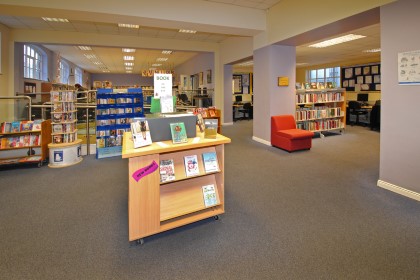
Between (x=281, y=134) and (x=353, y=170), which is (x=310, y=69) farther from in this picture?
(x=353, y=170)

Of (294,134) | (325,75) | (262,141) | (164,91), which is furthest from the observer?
(325,75)

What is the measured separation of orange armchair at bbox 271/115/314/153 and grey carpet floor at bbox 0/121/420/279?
1.63 meters

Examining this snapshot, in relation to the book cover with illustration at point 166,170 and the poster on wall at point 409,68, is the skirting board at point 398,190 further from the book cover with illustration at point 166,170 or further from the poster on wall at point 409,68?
the book cover with illustration at point 166,170

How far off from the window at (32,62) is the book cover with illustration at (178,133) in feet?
28.4

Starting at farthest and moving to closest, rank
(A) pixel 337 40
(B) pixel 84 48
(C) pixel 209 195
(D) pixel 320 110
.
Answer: (B) pixel 84 48 < (A) pixel 337 40 < (D) pixel 320 110 < (C) pixel 209 195

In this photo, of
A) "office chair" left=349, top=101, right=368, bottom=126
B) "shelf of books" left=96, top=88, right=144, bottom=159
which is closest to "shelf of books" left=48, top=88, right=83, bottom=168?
"shelf of books" left=96, top=88, right=144, bottom=159

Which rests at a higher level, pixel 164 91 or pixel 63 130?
pixel 164 91

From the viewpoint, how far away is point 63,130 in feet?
16.4

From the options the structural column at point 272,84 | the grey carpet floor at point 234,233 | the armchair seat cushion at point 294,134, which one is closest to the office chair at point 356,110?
the structural column at point 272,84

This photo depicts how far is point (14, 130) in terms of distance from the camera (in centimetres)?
473

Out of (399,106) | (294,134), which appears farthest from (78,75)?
(399,106)

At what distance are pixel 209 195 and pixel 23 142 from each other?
428 centimetres

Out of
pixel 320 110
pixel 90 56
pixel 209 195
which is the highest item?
pixel 90 56

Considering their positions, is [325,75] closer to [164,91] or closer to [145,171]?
[164,91]
